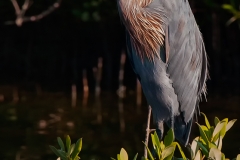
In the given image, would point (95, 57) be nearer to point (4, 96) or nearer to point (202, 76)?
point (4, 96)

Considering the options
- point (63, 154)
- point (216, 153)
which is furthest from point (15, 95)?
point (216, 153)

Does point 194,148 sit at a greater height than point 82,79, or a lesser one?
greater

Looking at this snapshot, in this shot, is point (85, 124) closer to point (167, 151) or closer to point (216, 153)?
point (167, 151)

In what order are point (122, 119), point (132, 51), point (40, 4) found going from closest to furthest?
point (132, 51), point (122, 119), point (40, 4)

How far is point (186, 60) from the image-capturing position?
500cm

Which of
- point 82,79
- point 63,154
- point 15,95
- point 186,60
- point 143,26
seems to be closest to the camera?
point 63,154

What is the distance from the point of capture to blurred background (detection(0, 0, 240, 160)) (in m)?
8.82

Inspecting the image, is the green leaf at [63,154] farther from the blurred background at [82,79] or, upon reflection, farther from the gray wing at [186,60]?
the blurred background at [82,79]

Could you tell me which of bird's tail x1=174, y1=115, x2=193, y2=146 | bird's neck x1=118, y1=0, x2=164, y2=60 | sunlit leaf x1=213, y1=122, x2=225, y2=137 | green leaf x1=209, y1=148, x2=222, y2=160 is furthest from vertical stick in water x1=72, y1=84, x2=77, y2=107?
green leaf x1=209, y1=148, x2=222, y2=160

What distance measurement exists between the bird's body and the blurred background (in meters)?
3.09

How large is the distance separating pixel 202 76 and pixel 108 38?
25.2 ft

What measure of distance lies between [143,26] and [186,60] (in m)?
0.60

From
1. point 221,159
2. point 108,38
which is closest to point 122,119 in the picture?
point 108,38

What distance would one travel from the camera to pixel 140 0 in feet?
Answer: 14.8
